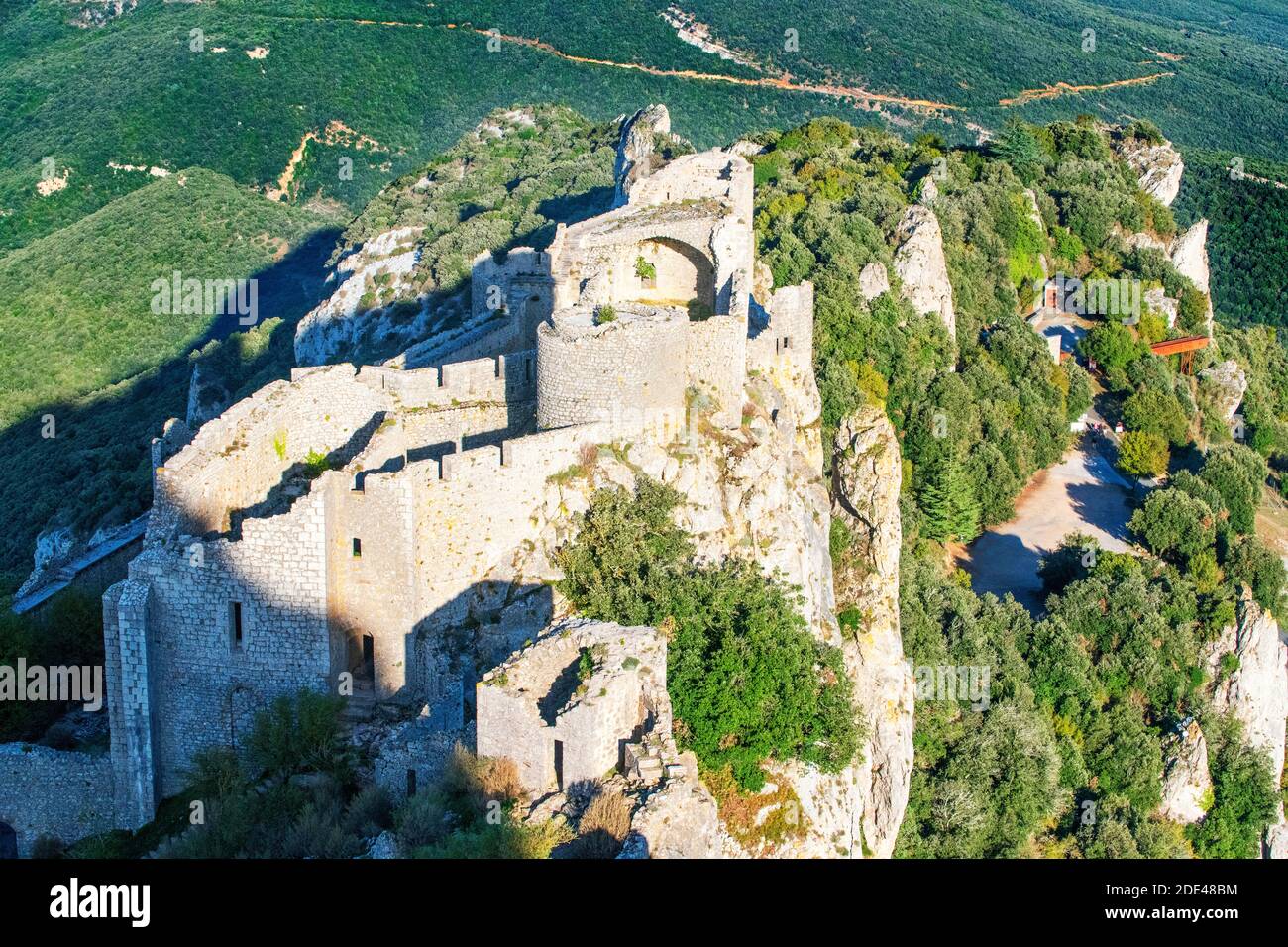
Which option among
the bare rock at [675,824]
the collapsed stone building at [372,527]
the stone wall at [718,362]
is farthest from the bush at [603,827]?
the stone wall at [718,362]

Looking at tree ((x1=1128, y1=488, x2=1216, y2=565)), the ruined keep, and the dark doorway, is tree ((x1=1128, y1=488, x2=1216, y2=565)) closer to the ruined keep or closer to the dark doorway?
the ruined keep

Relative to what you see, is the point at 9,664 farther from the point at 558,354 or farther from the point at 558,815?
the point at 558,815

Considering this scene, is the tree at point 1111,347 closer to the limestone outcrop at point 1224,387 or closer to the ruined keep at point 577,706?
the limestone outcrop at point 1224,387

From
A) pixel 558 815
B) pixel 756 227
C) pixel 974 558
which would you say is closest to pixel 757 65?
pixel 756 227

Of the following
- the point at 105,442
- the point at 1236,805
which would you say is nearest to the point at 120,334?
the point at 105,442

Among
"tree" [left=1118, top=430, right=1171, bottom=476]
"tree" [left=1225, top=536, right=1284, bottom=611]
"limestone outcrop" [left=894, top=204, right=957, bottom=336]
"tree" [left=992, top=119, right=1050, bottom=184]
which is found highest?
"tree" [left=992, top=119, right=1050, bottom=184]

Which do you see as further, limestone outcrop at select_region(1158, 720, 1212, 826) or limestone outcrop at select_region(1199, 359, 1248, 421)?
limestone outcrop at select_region(1199, 359, 1248, 421)

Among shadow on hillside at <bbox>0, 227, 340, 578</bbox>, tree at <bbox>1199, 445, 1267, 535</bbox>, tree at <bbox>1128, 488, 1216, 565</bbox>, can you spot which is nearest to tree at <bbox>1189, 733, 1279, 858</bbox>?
tree at <bbox>1128, 488, 1216, 565</bbox>
